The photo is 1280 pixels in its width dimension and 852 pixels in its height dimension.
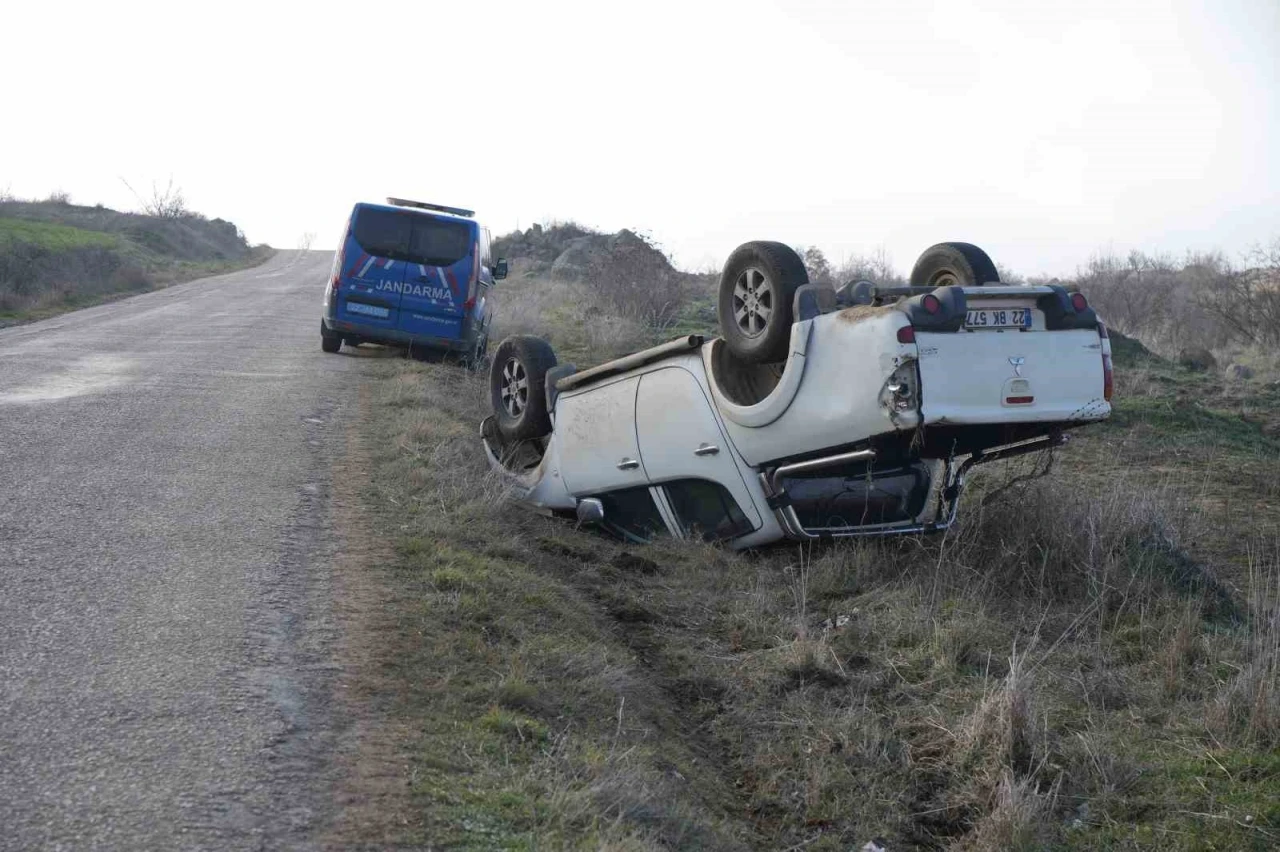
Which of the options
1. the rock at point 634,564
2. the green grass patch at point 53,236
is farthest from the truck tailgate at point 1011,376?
the green grass patch at point 53,236

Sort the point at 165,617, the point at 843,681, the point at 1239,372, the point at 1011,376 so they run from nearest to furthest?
the point at 165,617 → the point at 843,681 → the point at 1011,376 → the point at 1239,372

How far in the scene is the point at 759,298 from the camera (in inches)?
279

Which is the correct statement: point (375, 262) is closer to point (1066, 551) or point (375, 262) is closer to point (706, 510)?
point (706, 510)

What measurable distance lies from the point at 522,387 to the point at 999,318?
4203 millimetres

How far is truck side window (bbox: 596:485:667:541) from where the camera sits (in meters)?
8.04

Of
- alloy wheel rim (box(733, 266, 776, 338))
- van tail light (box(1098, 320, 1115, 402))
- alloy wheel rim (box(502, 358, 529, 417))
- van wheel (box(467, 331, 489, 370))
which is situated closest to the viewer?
van tail light (box(1098, 320, 1115, 402))

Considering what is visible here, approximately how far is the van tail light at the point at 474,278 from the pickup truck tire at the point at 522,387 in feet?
19.2

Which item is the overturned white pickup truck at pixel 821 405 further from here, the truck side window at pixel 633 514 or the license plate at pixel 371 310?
the license plate at pixel 371 310

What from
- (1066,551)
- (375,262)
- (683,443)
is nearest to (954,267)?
(1066,551)

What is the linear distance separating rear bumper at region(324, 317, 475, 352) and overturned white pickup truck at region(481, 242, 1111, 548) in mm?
6881

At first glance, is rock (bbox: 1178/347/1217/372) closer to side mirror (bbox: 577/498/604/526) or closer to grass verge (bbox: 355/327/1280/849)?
grass verge (bbox: 355/327/1280/849)

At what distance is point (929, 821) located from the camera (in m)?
4.75

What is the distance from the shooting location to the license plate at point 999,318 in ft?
20.7

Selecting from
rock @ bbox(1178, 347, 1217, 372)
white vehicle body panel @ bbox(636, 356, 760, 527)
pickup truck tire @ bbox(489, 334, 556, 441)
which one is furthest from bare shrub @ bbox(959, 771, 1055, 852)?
rock @ bbox(1178, 347, 1217, 372)
